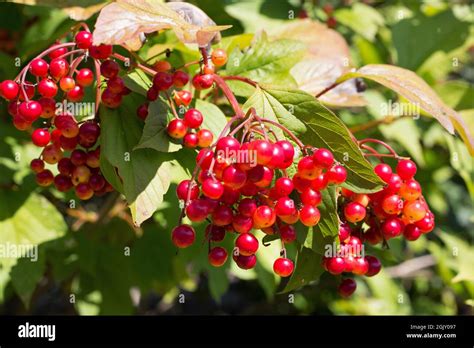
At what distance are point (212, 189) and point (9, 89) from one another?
0.47 m

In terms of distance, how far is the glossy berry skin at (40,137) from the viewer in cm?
117

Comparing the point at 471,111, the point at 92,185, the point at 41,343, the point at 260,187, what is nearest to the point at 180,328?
the point at 41,343

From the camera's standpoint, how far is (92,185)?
3.87 feet

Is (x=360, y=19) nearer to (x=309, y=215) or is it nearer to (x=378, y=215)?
(x=378, y=215)

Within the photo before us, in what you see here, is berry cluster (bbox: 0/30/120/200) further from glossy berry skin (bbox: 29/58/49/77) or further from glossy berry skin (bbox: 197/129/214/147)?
glossy berry skin (bbox: 197/129/214/147)

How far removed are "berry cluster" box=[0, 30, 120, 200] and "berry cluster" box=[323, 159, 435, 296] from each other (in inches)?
19.2

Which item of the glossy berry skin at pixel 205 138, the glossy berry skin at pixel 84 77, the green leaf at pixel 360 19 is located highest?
the glossy berry skin at pixel 84 77

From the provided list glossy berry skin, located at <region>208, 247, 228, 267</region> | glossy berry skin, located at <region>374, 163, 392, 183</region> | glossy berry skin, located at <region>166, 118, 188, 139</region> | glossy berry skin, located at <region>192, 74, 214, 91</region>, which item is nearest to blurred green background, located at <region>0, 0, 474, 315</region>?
glossy berry skin, located at <region>192, 74, 214, 91</region>

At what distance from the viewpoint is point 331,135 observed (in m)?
1.09

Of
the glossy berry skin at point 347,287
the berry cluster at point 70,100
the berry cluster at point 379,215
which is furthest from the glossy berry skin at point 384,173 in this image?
the berry cluster at point 70,100

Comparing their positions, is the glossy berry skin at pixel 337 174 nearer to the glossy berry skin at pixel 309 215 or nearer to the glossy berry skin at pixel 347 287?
the glossy berry skin at pixel 309 215

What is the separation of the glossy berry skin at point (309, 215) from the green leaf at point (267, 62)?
487 millimetres

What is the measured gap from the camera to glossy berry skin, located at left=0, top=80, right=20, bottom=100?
1121 millimetres

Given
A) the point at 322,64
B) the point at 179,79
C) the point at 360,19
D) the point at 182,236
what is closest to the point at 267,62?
the point at 322,64
